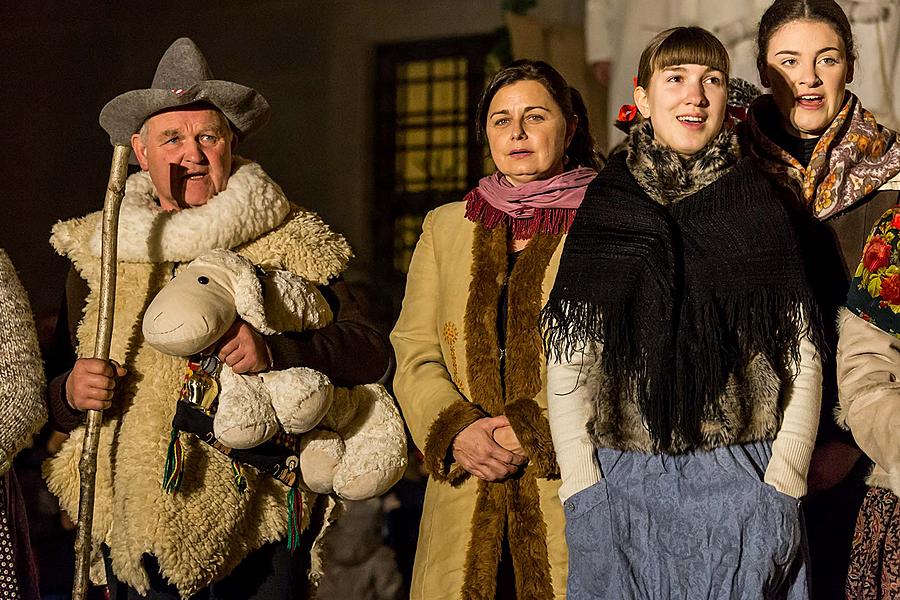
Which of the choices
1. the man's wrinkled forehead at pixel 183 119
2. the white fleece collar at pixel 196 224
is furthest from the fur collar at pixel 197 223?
the man's wrinkled forehead at pixel 183 119

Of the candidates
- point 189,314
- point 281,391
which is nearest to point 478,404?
point 281,391

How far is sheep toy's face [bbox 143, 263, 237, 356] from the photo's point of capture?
2.43 metres

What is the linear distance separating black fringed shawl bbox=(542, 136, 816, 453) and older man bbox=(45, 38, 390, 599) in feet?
2.18

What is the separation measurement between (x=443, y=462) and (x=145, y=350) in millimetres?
704

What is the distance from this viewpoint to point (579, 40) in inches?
224

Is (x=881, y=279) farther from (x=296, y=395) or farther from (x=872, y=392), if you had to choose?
(x=296, y=395)

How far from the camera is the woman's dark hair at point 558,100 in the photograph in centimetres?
264

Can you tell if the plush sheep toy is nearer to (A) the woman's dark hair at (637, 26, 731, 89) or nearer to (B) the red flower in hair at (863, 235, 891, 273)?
(A) the woman's dark hair at (637, 26, 731, 89)

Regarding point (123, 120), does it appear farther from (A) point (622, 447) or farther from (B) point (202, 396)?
(A) point (622, 447)

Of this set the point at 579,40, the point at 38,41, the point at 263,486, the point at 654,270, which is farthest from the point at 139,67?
the point at 654,270

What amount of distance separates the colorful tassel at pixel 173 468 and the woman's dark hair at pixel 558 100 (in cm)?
93

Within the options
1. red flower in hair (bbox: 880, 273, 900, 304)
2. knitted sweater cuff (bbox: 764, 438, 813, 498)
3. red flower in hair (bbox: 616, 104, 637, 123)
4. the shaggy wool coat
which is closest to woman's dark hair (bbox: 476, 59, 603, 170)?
red flower in hair (bbox: 616, 104, 637, 123)

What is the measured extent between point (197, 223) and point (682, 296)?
1061 millimetres

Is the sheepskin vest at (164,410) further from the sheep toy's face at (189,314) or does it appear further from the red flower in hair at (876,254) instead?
the red flower in hair at (876,254)
